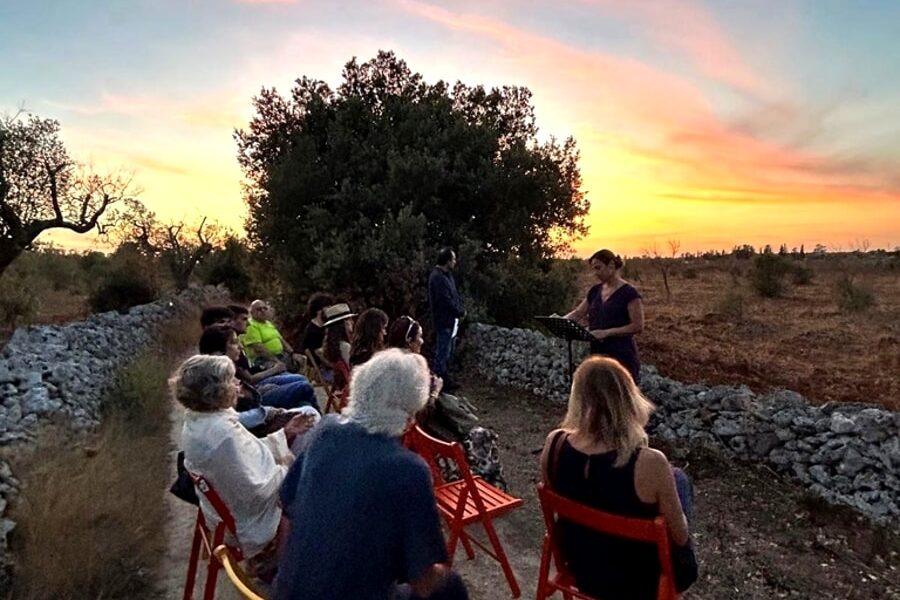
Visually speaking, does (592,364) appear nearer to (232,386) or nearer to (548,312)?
(232,386)

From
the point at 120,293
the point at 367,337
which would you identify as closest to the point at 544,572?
the point at 367,337

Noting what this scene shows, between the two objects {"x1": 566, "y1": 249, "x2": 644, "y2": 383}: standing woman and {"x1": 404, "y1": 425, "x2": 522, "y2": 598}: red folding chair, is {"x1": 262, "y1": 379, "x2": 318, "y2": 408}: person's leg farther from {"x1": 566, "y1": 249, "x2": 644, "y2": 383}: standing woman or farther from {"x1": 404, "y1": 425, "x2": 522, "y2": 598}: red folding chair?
{"x1": 566, "y1": 249, "x2": 644, "y2": 383}: standing woman

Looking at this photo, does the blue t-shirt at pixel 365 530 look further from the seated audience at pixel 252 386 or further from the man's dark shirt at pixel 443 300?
the man's dark shirt at pixel 443 300

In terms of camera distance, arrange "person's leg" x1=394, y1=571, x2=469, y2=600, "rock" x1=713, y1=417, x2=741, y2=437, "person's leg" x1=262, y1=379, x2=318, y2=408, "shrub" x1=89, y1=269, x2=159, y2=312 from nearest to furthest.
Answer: "person's leg" x1=394, y1=571, x2=469, y2=600 → "person's leg" x1=262, y1=379, x2=318, y2=408 → "rock" x1=713, y1=417, x2=741, y2=437 → "shrub" x1=89, y1=269, x2=159, y2=312

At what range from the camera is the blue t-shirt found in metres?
2.04

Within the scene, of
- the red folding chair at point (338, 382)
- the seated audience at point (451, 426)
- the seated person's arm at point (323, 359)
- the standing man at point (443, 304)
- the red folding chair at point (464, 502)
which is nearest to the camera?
the red folding chair at point (464, 502)

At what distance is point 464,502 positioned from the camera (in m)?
3.54

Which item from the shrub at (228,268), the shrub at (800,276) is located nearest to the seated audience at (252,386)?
the shrub at (228,268)

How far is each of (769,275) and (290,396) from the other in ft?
73.4

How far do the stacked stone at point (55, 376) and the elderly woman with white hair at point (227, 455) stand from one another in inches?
52.2

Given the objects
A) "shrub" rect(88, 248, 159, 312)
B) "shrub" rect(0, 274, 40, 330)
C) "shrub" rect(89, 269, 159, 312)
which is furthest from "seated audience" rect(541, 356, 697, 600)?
"shrub" rect(89, 269, 159, 312)

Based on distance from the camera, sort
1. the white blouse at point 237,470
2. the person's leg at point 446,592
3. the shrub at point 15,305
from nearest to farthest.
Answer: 1. the person's leg at point 446,592
2. the white blouse at point 237,470
3. the shrub at point 15,305

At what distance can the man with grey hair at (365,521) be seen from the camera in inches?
80.3

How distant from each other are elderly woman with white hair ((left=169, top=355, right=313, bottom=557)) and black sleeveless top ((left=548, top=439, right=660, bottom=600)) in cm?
128
